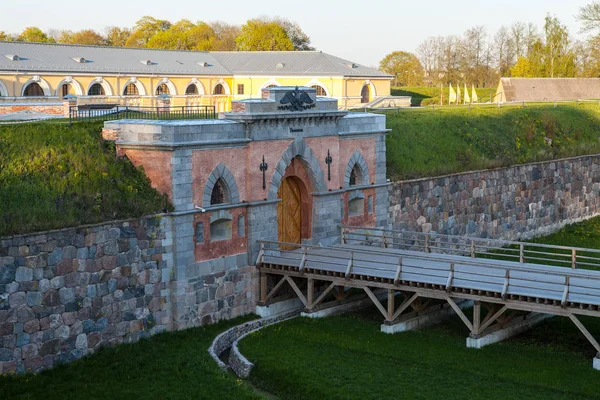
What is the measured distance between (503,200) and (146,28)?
213ft

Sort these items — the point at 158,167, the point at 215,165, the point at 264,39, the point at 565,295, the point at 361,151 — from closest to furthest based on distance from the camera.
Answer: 1. the point at 565,295
2. the point at 158,167
3. the point at 215,165
4. the point at 361,151
5. the point at 264,39

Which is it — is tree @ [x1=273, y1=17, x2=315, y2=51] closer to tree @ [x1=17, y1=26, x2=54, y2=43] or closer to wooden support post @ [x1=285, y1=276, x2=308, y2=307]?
tree @ [x1=17, y1=26, x2=54, y2=43]

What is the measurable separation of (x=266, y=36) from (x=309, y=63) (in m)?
26.2

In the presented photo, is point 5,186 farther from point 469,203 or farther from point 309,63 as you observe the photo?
point 309,63

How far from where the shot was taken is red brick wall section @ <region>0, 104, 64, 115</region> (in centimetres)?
3291

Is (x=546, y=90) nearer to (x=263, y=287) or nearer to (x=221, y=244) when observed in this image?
(x=263, y=287)

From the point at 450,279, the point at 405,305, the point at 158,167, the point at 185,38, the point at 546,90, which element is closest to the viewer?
the point at 450,279

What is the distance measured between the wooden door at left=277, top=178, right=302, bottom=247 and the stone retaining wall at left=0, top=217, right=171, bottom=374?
16.3 feet

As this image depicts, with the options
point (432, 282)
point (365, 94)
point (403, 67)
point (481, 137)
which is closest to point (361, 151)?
point (432, 282)

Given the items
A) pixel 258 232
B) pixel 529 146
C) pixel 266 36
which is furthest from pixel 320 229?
pixel 266 36

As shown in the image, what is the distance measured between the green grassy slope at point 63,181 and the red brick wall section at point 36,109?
7.32m

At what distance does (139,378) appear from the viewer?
21.5 m

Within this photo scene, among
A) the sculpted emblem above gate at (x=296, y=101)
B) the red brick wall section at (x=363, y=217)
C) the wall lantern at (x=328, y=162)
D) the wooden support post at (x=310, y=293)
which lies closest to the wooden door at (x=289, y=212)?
the wall lantern at (x=328, y=162)

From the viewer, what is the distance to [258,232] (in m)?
26.8
